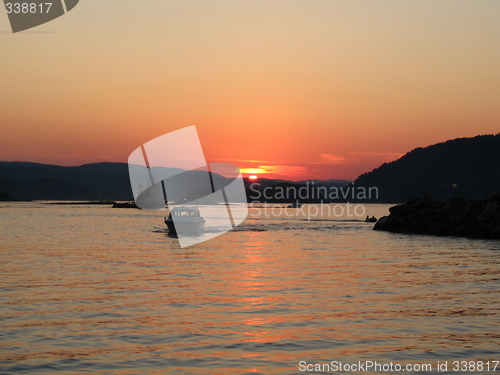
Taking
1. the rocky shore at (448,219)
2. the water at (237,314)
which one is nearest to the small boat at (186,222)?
the rocky shore at (448,219)

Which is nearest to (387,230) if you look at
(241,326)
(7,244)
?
(7,244)

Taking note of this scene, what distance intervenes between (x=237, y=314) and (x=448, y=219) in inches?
2290

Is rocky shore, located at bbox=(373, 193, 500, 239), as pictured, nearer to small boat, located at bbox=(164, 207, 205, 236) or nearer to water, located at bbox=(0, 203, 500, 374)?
small boat, located at bbox=(164, 207, 205, 236)

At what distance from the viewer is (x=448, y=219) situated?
72375 millimetres

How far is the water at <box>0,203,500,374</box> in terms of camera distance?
46.7 feet

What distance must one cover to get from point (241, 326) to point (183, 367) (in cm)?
439

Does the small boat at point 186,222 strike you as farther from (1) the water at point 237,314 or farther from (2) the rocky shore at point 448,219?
(1) the water at point 237,314

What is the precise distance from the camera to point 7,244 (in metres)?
50.2

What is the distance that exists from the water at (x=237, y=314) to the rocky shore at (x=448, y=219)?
107 ft

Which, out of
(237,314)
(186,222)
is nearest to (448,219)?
(186,222)

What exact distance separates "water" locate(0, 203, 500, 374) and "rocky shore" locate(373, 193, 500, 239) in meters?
32.5

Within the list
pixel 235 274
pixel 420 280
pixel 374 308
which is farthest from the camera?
pixel 235 274

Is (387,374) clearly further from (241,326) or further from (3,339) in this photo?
(3,339)

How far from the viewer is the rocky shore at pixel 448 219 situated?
6688 centimetres
